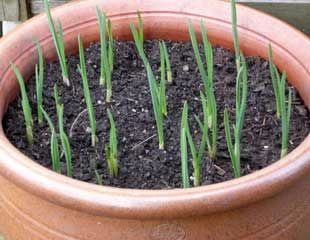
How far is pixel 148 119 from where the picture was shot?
1.49m

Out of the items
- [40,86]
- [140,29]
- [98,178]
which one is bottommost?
[98,178]

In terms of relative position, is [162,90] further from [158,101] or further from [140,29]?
[140,29]

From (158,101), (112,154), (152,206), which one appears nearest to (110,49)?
(158,101)

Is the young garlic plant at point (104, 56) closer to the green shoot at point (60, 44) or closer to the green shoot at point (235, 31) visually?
the green shoot at point (60, 44)

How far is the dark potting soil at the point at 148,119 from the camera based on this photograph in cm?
138

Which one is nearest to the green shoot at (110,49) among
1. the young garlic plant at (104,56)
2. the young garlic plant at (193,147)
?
the young garlic plant at (104,56)

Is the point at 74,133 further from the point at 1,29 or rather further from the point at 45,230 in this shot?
the point at 1,29

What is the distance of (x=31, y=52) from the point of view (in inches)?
61.9

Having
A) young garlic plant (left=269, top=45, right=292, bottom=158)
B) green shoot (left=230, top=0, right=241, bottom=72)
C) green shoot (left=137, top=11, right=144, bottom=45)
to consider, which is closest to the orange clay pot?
young garlic plant (left=269, top=45, right=292, bottom=158)

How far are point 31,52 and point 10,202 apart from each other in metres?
0.38

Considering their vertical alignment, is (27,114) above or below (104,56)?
below

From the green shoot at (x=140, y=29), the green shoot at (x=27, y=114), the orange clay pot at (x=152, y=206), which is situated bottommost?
the orange clay pot at (x=152, y=206)

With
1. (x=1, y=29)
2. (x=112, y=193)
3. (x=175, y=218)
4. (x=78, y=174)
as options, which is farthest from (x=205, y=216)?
(x=1, y=29)

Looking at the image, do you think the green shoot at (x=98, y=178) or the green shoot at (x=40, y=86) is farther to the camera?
the green shoot at (x=40, y=86)
